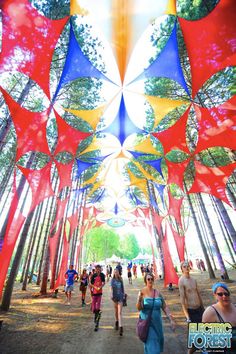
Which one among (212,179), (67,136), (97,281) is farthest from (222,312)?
(212,179)

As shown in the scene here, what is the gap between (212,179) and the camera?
12297 mm

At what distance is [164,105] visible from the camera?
9.66 meters

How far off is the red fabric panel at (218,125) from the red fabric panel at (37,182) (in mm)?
8083

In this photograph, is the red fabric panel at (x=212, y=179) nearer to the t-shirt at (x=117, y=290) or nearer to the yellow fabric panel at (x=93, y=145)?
the yellow fabric panel at (x=93, y=145)

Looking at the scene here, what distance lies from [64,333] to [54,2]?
12.6m

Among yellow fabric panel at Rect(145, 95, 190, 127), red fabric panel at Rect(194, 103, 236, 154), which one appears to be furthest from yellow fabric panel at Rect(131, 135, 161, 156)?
red fabric panel at Rect(194, 103, 236, 154)

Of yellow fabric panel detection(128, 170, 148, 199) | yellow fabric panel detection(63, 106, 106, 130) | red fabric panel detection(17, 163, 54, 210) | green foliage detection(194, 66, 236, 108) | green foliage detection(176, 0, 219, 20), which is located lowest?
red fabric panel detection(17, 163, 54, 210)

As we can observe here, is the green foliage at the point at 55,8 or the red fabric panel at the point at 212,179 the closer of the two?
the green foliage at the point at 55,8

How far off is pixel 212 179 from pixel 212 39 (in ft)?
26.4

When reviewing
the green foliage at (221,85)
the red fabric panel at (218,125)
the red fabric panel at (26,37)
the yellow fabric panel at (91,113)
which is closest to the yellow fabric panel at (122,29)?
the red fabric panel at (26,37)

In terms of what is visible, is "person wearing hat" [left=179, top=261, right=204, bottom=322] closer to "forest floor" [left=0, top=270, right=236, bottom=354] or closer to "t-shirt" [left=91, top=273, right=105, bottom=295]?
"forest floor" [left=0, top=270, right=236, bottom=354]

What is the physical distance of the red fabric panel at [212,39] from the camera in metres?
5.62

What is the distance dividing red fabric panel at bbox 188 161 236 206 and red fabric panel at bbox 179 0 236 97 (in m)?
6.43

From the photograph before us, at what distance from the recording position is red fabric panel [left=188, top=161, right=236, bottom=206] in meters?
11.9
